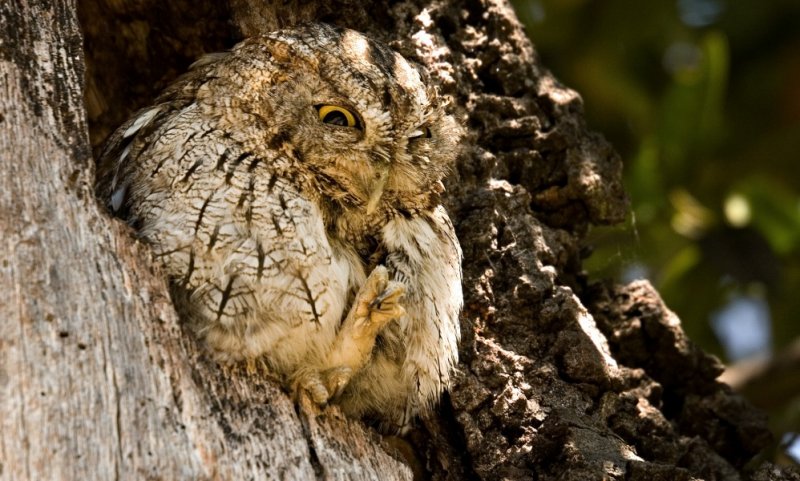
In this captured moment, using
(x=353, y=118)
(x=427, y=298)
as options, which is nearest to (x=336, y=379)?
(x=427, y=298)

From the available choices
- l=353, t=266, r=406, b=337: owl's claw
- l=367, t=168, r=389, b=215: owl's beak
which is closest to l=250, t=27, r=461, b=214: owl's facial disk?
l=367, t=168, r=389, b=215: owl's beak

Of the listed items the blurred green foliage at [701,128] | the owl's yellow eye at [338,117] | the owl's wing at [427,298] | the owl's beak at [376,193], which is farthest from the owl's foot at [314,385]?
the blurred green foliage at [701,128]

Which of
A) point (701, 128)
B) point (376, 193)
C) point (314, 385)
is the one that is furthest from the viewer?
point (701, 128)

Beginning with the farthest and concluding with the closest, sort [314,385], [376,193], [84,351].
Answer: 1. [376,193]
2. [314,385]
3. [84,351]

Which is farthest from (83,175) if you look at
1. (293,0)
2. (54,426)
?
(293,0)

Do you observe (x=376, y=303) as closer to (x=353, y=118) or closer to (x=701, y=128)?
(x=353, y=118)

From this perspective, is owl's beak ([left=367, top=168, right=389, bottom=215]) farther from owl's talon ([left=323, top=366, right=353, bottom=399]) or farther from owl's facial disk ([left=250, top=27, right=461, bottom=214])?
owl's talon ([left=323, top=366, right=353, bottom=399])

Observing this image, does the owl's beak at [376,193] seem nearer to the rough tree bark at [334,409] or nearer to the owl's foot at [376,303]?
the owl's foot at [376,303]
